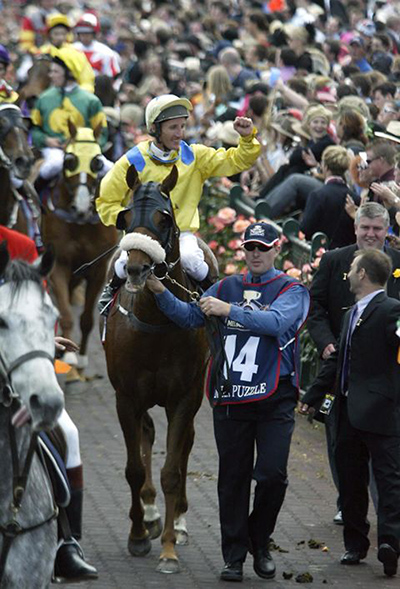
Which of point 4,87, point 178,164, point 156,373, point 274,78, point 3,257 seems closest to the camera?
point 3,257

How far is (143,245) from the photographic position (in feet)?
26.2

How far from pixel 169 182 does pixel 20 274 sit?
2.85m

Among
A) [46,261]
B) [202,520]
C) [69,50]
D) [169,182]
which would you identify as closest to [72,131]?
[69,50]

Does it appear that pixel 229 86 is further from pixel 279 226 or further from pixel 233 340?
pixel 233 340

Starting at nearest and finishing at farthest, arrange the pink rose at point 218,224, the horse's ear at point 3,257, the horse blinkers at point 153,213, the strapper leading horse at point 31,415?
the strapper leading horse at point 31,415
the horse's ear at point 3,257
the horse blinkers at point 153,213
the pink rose at point 218,224

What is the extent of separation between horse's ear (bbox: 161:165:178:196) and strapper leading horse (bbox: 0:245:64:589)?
2633 mm

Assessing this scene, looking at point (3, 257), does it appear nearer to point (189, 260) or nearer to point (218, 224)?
point (189, 260)

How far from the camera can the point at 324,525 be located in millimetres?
9734

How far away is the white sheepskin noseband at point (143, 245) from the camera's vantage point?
7992 mm

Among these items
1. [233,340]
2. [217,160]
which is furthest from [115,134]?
[233,340]

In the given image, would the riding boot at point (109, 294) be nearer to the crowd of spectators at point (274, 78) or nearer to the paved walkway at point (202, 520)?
the paved walkway at point (202, 520)

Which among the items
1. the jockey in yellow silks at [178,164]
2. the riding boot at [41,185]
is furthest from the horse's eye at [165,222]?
the riding boot at [41,185]

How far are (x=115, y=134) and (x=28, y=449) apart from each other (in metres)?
11.8

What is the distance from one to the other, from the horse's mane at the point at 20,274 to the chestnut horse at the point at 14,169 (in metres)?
7.24
